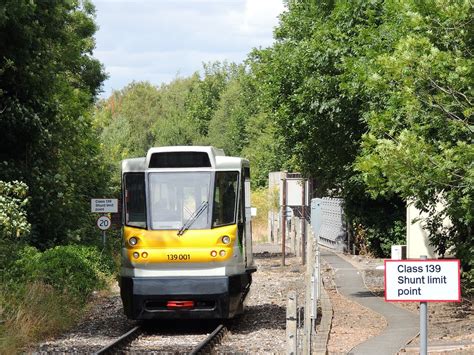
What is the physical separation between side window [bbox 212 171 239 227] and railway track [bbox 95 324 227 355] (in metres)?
1.77

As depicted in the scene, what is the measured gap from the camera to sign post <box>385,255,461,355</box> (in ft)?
26.9

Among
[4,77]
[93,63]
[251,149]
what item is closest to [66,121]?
[4,77]

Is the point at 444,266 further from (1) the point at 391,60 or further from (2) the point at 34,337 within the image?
(2) the point at 34,337

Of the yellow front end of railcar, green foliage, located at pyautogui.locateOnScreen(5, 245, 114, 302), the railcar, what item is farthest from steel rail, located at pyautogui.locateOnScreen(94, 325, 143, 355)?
green foliage, located at pyautogui.locateOnScreen(5, 245, 114, 302)

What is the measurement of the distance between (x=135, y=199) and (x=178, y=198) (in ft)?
2.40

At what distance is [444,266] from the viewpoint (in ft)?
27.0

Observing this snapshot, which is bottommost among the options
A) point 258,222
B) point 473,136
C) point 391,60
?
point 258,222

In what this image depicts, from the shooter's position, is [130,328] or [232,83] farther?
[232,83]

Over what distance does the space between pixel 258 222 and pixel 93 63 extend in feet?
66.8

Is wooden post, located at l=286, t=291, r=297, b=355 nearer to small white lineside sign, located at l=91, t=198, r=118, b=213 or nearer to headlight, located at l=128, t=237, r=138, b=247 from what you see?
headlight, located at l=128, t=237, r=138, b=247

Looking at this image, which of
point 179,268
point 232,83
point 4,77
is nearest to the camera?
point 179,268

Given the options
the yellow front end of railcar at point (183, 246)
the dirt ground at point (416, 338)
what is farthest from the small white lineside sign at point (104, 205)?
the yellow front end of railcar at point (183, 246)

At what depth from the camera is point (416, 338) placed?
52.6 ft

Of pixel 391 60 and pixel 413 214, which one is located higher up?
pixel 391 60
